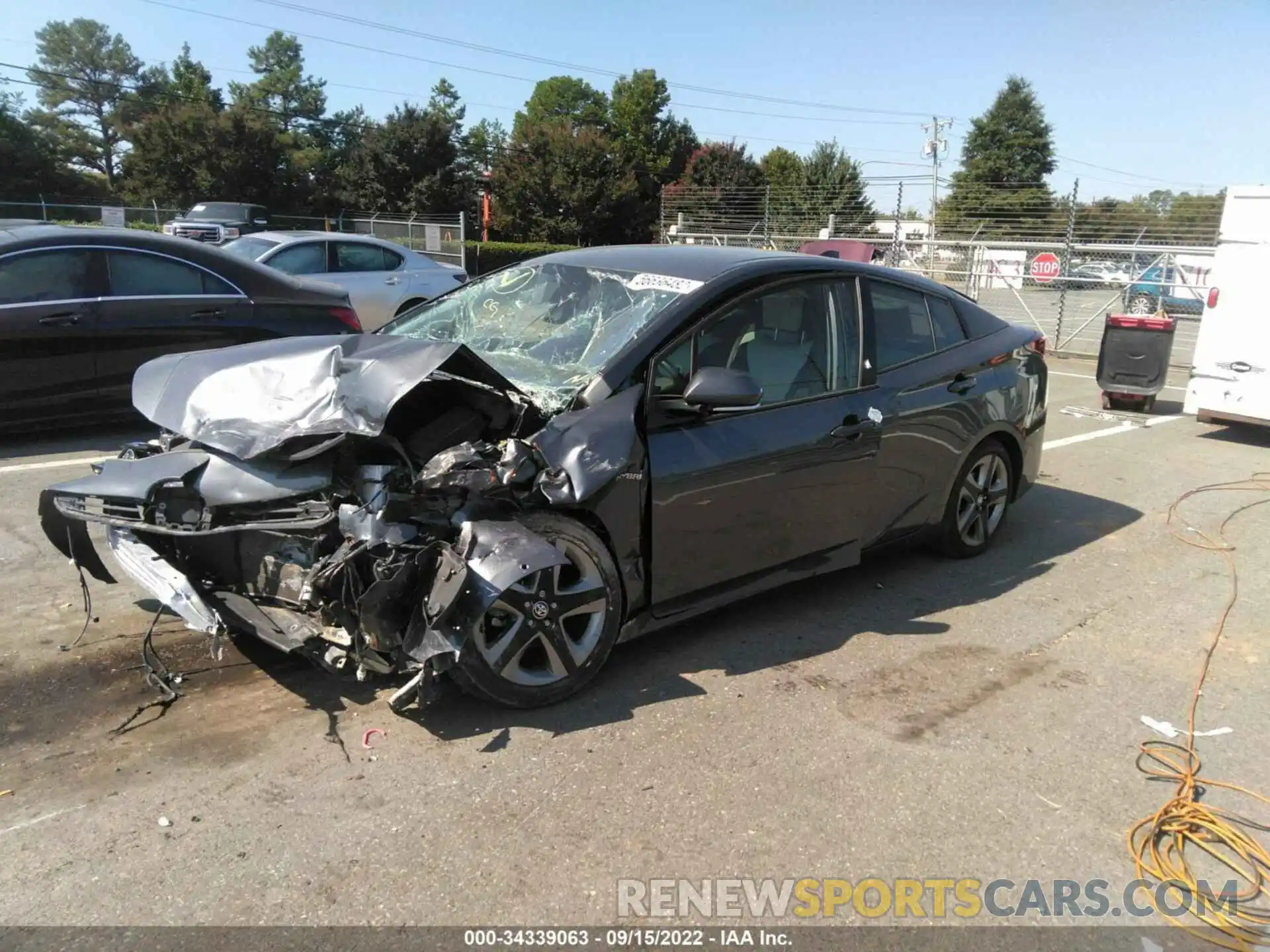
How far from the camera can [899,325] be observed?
495cm

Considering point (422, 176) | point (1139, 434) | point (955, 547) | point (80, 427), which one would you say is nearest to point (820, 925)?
point (955, 547)

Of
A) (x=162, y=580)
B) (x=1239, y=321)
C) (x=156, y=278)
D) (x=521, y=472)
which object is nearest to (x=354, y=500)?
(x=521, y=472)

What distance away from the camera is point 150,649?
364cm

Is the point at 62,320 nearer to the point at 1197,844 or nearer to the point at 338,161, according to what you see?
the point at 1197,844

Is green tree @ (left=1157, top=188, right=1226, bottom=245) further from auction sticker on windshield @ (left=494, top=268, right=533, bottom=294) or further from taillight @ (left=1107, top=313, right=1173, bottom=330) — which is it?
auction sticker on windshield @ (left=494, top=268, right=533, bottom=294)

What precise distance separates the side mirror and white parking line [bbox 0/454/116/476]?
177 inches

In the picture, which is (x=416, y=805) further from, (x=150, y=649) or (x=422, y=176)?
(x=422, y=176)

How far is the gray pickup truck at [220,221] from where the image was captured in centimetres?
2216

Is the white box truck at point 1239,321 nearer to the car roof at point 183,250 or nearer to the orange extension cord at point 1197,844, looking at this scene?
the orange extension cord at point 1197,844

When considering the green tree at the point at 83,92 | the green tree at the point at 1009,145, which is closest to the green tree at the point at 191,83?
the green tree at the point at 83,92

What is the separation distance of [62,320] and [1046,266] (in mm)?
16889

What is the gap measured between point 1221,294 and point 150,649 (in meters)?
10.3

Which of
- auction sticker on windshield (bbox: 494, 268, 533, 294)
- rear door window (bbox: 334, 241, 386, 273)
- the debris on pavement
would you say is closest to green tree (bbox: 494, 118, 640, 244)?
rear door window (bbox: 334, 241, 386, 273)

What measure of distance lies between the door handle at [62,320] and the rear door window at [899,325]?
562 cm
